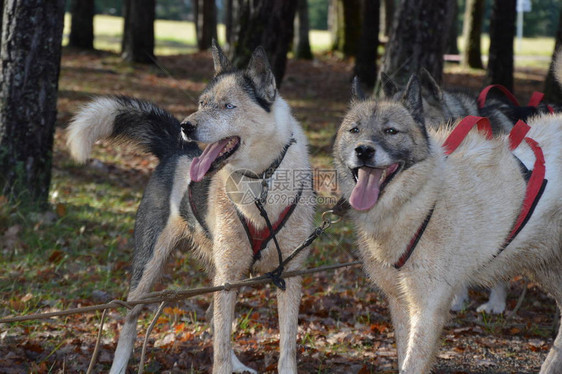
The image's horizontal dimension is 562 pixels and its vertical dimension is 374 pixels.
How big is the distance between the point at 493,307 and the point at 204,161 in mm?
3272

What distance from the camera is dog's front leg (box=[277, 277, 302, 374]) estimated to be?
379 centimetres

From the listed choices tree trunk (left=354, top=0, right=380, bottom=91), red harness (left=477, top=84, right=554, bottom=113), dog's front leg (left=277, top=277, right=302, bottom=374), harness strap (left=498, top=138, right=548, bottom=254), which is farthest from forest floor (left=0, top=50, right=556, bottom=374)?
tree trunk (left=354, top=0, right=380, bottom=91)

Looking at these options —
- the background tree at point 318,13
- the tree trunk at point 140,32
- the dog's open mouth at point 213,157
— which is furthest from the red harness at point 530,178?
the background tree at point 318,13

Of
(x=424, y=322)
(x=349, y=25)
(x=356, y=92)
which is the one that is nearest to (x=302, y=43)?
(x=349, y=25)

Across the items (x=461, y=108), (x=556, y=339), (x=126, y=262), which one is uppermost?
(x=461, y=108)

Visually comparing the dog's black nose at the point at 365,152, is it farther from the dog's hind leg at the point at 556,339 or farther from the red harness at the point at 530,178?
the dog's hind leg at the point at 556,339

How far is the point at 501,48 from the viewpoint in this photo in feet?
46.3

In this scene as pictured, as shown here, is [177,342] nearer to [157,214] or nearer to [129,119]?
[157,214]

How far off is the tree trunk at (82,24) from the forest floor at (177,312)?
1277 centimetres

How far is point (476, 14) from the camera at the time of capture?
70.4ft

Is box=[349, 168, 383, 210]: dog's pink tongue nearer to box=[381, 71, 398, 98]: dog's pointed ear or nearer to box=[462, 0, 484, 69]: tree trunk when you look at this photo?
box=[381, 71, 398, 98]: dog's pointed ear

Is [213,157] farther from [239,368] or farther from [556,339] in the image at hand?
[556,339]

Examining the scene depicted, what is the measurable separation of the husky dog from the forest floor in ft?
2.32

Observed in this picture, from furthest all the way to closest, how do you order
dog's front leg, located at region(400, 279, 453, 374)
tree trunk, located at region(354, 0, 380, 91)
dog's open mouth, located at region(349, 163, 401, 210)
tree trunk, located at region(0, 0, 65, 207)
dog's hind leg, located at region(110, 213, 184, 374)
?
tree trunk, located at region(354, 0, 380, 91), tree trunk, located at region(0, 0, 65, 207), dog's hind leg, located at region(110, 213, 184, 374), dog's open mouth, located at region(349, 163, 401, 210), dog's front leg, located at region(400, 279, 453, 374)
